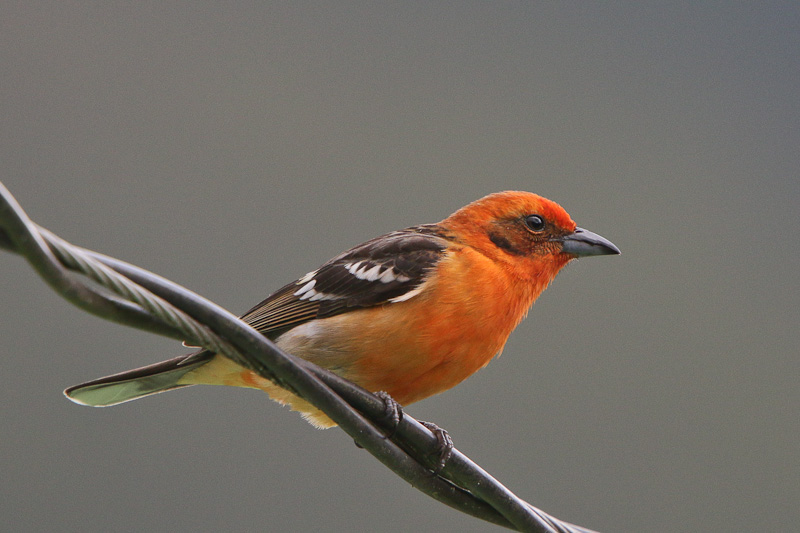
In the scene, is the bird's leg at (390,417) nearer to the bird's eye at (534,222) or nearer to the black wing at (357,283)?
the black wing at (357,283)

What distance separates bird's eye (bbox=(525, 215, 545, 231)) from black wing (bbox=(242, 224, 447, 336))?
49 centimetres

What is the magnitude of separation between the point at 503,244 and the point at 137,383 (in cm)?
188

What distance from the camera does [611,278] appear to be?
36.9 ft

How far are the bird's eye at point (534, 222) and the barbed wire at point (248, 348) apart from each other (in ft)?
6.09

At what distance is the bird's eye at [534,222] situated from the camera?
4.07 m

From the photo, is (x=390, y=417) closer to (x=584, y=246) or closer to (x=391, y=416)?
(x=391, y=416)

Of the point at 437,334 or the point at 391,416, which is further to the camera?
the point at 437,334

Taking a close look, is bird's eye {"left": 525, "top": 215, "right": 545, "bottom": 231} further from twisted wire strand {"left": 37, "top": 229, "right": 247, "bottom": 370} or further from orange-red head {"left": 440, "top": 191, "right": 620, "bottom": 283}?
twisted wire strand {"left": 37, "top": 229, "right": 247, "bottom": 370}

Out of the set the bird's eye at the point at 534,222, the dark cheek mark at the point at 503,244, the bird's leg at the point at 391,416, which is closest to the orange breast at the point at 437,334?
the dark cheek mark at the point at 503,244

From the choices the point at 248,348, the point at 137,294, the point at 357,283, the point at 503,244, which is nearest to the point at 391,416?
the point at 248,348

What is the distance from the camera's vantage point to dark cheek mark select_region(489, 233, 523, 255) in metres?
3.97

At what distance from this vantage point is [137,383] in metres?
3.51

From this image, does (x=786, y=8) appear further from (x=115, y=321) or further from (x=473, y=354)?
(x=115, y=321)

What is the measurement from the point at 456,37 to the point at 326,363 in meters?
12.9
